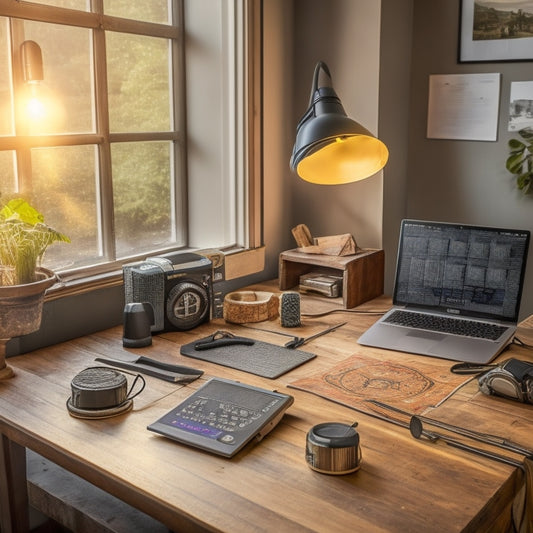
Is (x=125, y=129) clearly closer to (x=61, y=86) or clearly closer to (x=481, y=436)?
(x=61, y=86)

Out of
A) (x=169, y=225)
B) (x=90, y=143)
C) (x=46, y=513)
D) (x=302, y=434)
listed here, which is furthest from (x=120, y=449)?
(x=169, y=225)

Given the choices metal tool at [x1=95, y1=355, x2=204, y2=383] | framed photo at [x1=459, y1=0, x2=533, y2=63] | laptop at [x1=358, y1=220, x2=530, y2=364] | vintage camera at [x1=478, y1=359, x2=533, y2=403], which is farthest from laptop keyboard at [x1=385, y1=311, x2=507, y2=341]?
framed photo at [x1=459, y1=0, x2=533, y2=63]

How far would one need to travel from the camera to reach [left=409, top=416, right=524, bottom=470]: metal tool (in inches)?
60.7

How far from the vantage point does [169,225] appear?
283 centimetres

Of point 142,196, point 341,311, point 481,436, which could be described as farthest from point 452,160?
point 481,436

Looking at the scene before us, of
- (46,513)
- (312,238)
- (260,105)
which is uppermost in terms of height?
(260,105)

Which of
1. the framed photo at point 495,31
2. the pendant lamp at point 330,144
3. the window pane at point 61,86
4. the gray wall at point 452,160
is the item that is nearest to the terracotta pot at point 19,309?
the window pane at point 61,86

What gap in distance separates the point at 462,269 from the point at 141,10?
4.49 ft

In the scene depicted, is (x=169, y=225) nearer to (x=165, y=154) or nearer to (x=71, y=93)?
(x=165, y=154)

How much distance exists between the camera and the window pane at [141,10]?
2461mm

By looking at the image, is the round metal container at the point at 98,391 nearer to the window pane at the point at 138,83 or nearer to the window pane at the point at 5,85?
the window pane at the point at 5,85

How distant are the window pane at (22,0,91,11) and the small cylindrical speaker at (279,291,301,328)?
3.58 ft

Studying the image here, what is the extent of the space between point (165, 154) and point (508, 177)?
1.33 metres

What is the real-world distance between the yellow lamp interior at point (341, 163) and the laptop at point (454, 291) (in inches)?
9.1
